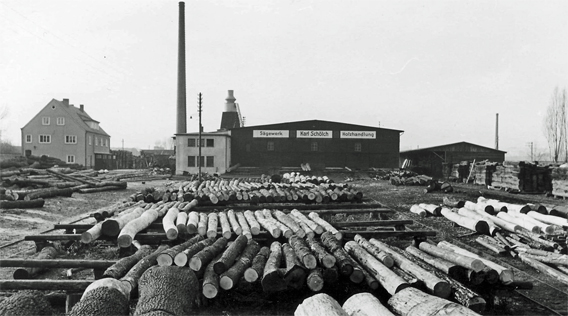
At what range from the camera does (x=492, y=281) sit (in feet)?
18.7

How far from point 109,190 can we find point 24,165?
507 inches

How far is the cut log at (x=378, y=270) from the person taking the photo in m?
5.17

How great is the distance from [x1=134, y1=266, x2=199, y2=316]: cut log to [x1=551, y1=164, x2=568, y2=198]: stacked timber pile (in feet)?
65.3

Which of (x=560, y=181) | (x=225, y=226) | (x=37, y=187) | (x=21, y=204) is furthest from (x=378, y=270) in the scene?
(x=37, y=187)

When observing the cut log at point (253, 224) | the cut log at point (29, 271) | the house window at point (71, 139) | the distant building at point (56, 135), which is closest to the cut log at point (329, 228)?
the cut log at point (253, 224)

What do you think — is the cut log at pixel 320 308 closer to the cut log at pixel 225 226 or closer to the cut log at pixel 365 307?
the cut log at pixel 365 307

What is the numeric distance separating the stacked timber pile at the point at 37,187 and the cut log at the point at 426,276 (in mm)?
15262

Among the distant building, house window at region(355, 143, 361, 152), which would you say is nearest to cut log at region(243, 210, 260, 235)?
house window at region(355, 143, 361, 152)

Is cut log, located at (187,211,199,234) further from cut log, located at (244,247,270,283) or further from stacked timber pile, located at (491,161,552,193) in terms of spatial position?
stacked timber pile, located at (491,161,552,193)

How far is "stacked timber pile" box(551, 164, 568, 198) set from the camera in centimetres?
1852

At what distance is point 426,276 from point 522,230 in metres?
6.02

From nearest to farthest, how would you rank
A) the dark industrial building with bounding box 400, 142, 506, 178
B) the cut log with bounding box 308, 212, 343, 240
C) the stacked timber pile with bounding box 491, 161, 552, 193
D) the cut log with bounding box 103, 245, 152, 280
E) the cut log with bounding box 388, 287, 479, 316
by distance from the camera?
the cut log with bounding box 388, 287, 479, 316 < the cut log with bounding box 103, 245, 152, 280 < the cut log with bounding box 308, 212, 343, 240 < the stacked timber pile with bounding box 491, 161, 552, 193 < the dark industrial building with bounding box 400, 142, 506, 178

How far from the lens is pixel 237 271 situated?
576 cm

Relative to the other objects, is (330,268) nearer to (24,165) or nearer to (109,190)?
(109,190)
